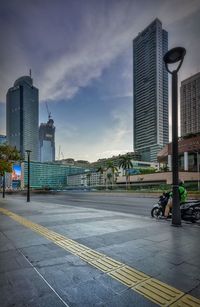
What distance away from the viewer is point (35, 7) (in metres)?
11.3

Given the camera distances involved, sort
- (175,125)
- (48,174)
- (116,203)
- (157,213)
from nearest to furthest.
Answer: (175,125) < (157,213) < (116,203) < (48,174)

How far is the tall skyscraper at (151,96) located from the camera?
182875 millimetres

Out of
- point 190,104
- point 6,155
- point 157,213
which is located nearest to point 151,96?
point 190,104

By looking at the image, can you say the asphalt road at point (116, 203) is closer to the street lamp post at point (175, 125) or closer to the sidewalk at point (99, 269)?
the street lamp post at point (175, 125)

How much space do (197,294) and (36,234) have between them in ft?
15.7

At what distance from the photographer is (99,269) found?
3764 millimetres

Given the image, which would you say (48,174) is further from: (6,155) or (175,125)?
(175,125)

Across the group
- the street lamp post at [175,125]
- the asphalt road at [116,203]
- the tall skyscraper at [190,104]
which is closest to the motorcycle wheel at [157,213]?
the asphalt road at [116,203]

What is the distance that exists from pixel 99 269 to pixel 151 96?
19353 centimetres

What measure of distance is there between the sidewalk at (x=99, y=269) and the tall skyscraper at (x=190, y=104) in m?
108

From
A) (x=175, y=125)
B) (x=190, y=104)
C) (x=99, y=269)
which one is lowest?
(x=99, y=269)

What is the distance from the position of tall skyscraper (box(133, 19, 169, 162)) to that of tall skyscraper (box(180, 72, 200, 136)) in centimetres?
6944

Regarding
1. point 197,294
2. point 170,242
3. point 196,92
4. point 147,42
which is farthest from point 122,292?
point 147,42

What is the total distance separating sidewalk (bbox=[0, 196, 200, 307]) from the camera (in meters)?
2.84
